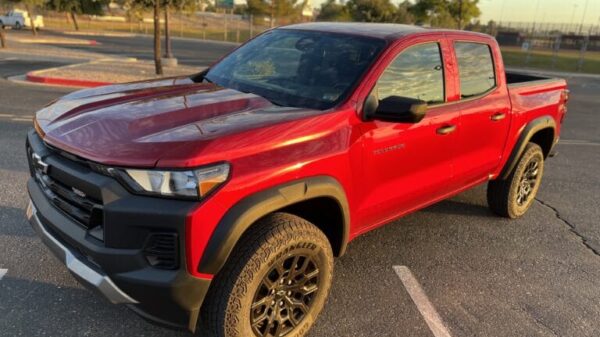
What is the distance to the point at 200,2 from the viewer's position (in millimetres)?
15578

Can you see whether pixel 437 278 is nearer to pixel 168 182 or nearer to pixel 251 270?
pixel 251 270

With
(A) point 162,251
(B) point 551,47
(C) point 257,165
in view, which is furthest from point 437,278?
(B) point 551,47

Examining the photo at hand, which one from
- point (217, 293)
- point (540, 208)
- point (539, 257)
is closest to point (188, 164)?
point (217, 293)

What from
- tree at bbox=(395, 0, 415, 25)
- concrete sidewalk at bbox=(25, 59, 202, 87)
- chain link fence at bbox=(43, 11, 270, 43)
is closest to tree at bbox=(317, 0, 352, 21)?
tree at bbox=(395, 0, 415, 25)

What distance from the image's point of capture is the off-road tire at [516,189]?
15.7 ft

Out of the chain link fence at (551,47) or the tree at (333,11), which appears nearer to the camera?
the chain link fence at (551,47)

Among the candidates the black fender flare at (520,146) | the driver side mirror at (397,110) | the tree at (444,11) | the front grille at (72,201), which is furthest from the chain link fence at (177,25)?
the front grille at (72,201)

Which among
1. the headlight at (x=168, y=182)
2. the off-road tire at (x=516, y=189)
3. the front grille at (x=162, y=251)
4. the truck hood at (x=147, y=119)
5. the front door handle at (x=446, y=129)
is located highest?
the truck hood at (x=147, y=119)

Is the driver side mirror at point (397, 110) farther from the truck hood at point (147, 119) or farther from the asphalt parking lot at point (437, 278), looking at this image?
the asphalt parking lot at point (437, 278)

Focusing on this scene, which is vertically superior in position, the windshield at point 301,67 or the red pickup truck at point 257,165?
the windshield at point 301,67

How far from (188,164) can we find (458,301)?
225 centimetres

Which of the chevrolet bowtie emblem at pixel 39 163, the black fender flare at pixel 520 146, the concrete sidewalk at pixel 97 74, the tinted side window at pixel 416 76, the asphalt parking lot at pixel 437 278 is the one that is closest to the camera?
the chevrolet bowtie emblem at pixel 39 163

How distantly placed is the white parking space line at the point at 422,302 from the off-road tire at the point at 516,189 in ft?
5.27

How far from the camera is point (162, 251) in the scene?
2.24m
